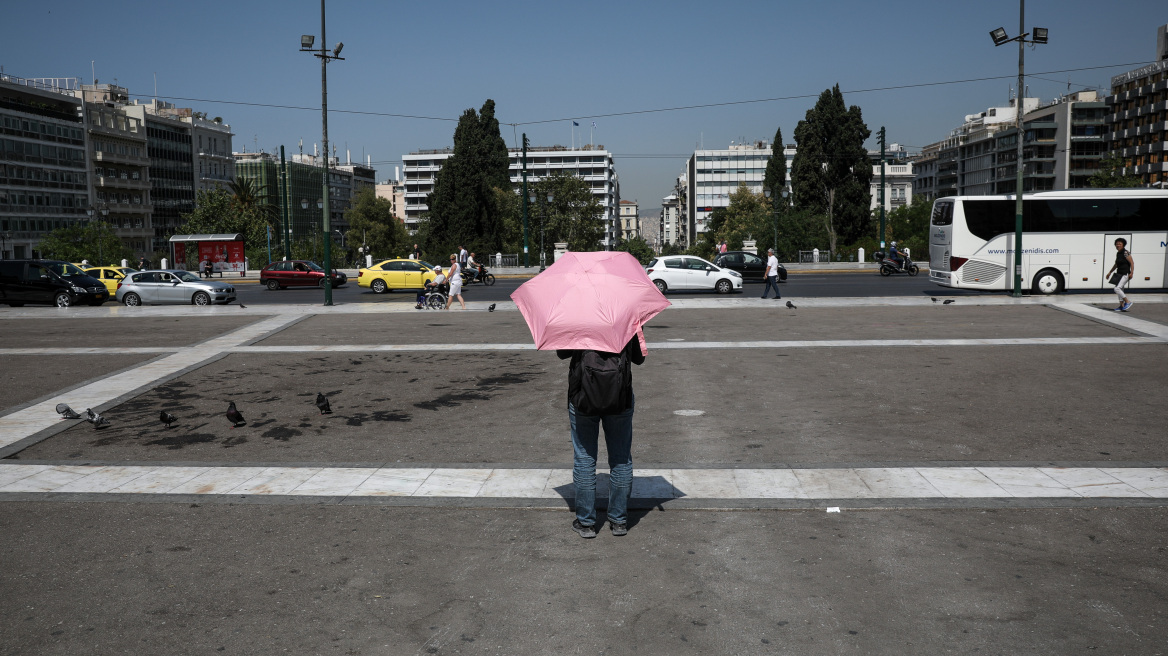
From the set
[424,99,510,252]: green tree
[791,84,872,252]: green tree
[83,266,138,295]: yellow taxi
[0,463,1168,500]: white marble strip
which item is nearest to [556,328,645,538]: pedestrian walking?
[0,463,1168,500]: white marble strip

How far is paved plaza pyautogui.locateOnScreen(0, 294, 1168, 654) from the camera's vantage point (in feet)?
15.2

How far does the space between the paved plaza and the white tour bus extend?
A: 45.2 feet

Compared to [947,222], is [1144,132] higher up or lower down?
higher up

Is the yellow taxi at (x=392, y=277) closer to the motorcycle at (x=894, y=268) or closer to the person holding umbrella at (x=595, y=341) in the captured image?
the motorcycle at (x=894, y=268)

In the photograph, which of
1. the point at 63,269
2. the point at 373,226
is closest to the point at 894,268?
the point at 63,269

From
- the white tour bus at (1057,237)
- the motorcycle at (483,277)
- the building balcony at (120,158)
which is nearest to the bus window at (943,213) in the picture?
the white tour bus at (1057,237)

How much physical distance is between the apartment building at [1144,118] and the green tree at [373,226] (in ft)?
261

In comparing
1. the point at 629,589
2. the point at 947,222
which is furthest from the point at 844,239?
the point at 629,589

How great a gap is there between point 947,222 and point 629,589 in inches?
986

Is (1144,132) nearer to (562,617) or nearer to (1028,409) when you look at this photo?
(1028,409)

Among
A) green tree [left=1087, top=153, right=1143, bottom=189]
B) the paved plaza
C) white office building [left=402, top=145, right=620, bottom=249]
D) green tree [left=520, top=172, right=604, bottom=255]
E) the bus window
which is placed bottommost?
the paved plaza

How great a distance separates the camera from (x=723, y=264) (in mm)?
39500

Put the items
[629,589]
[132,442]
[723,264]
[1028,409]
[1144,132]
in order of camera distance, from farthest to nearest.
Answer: [1144,132] → [723,264] → [1028,409] → [132,442] → [629,589]

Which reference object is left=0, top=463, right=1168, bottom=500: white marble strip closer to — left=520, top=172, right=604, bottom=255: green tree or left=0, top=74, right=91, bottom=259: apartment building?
left=520, top=172, right=604, bottom=255: green tree
